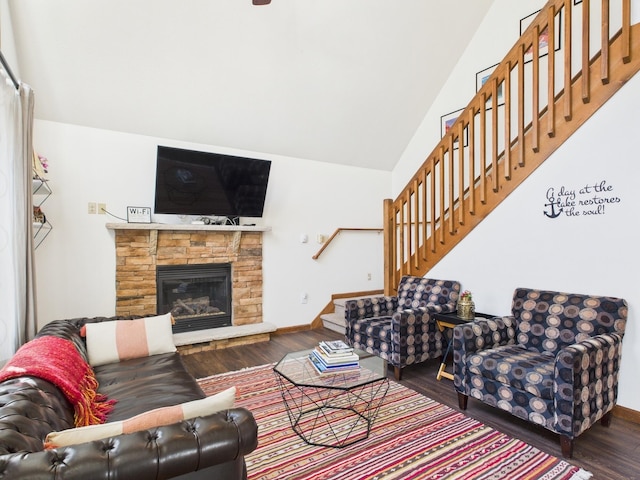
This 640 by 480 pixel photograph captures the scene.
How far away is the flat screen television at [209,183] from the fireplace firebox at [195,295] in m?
0.71

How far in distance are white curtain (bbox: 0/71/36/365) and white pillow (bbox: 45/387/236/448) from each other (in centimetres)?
143

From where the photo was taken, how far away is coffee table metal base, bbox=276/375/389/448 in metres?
2.23

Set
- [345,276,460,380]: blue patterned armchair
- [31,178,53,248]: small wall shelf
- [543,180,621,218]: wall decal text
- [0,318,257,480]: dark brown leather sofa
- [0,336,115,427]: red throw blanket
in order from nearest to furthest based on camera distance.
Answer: [0,318,257,480]: dark brown leather sofa < [0,336,115,427]: red throw blanket < [543,180,621,218]: wall decal text < [345,276,460,380]: blue patterned armchair < [31,178,53,248]: small wall shelf

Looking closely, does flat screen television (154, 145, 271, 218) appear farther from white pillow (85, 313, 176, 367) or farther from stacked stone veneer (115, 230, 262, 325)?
white pillow (85, 313, 176, 367)

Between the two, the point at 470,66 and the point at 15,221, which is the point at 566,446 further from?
the point at 470,66

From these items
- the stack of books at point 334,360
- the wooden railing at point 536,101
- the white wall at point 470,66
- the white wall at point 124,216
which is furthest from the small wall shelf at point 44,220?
the white wall at point 470,66

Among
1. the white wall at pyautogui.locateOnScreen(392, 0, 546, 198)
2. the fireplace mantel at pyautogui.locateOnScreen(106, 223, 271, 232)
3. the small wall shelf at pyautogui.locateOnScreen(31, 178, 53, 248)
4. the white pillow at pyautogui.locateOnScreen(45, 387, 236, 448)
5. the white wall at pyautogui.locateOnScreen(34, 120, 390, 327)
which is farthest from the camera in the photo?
the white wall at pyautogui.locateOnScreen(392, 0, 546, 198)

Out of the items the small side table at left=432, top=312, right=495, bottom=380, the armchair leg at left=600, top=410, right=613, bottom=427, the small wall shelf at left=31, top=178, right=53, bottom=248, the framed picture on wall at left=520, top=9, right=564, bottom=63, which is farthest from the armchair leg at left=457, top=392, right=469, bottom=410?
the small wall shelf at left=31, top=178, right=53, bottom=248

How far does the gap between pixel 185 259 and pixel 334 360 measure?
2.50m

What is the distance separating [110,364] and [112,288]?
1.38m

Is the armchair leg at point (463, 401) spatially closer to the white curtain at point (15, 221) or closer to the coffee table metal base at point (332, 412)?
the coffee table metal base at point (332, 412)

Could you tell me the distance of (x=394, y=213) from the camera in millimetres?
4320

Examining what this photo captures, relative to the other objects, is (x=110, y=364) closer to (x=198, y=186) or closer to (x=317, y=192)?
(x=198, y=186)

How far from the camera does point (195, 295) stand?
4305mm
